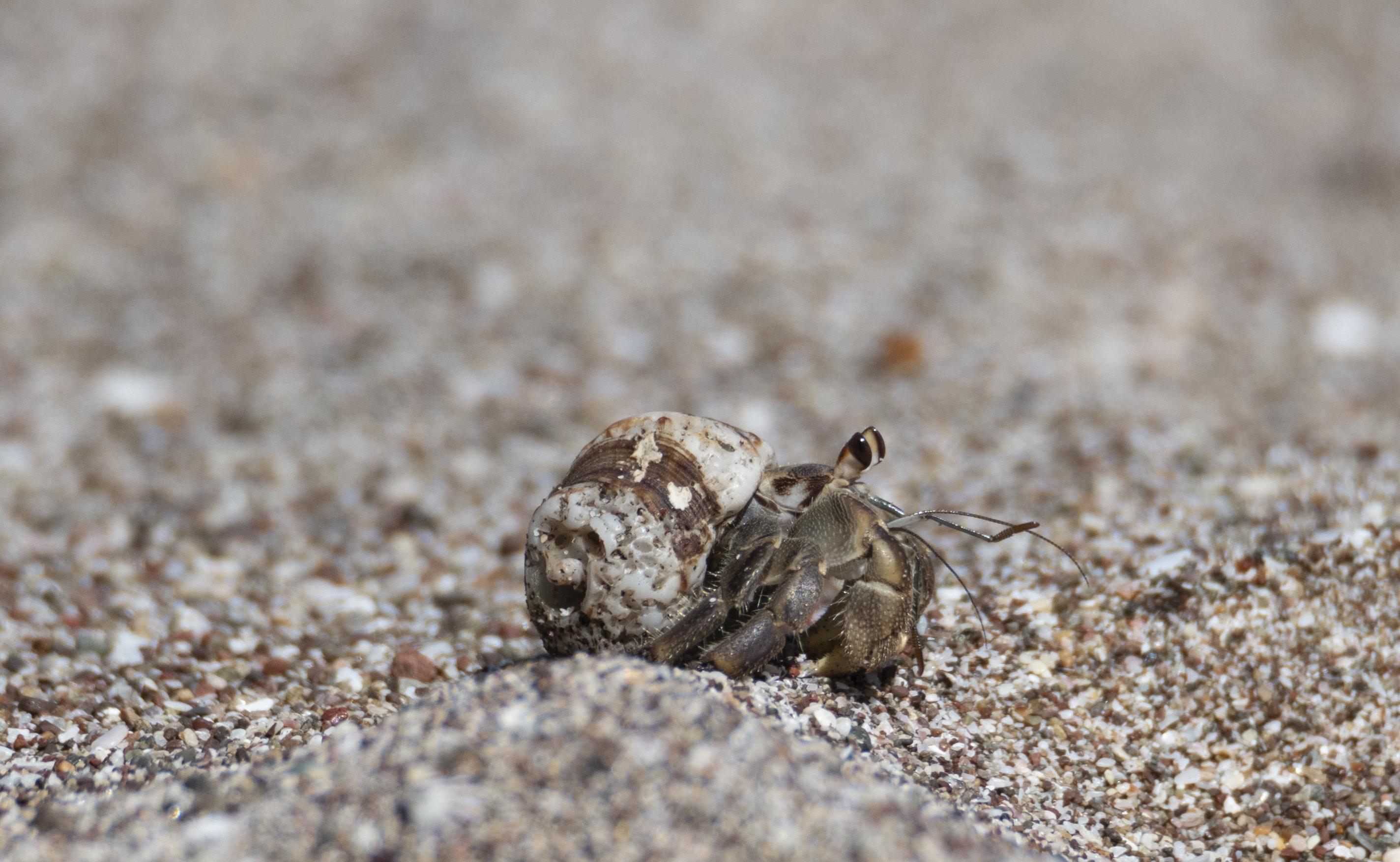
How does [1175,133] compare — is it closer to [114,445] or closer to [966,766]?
[966,766]

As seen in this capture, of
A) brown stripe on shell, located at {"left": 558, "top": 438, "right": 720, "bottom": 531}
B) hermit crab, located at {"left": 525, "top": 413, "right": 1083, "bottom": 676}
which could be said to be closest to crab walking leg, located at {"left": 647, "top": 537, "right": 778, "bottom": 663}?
hermit crab, located at {"left": 525, "top": 413, "right": 1083, "bottom": 676}

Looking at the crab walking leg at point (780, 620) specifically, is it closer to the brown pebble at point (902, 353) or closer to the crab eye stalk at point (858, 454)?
the crab eye stalk at point (858, 454)

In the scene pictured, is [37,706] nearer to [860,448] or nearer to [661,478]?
[661,478]

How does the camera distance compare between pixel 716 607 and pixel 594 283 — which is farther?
pixel 594 283

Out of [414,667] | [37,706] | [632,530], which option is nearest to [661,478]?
[632,530]

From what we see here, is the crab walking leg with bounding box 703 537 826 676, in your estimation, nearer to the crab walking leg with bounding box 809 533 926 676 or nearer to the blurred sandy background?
the crab walking leg with bounding box 809 533 926 676

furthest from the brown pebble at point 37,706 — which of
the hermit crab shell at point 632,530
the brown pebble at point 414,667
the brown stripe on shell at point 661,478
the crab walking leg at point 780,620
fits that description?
the crab walking leg at point 780,620
